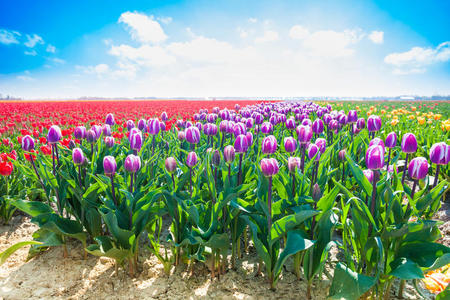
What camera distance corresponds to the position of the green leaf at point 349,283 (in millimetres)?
1621

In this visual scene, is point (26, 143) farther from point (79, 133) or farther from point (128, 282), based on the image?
point (128, 282)

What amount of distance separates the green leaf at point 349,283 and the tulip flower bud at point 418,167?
0.82 m

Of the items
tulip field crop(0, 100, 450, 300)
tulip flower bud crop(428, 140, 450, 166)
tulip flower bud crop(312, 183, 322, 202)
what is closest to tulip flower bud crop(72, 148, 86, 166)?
tulip field crop(0, 100, 450, 300)

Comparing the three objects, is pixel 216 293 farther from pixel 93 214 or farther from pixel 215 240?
pixel 93 214

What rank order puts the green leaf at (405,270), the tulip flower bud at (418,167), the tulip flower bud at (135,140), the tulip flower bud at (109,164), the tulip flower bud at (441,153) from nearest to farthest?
the green leaf at (405,270) < the tulip flower bud at (418,167) < the tulip flower bud at (441,153) < the tulip flower bud at (109,164) < the tulip flower bud at (135,140)

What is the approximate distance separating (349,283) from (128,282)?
1.79 meters

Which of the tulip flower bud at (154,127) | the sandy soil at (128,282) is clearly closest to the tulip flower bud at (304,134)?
the sandy soil at (128,282)

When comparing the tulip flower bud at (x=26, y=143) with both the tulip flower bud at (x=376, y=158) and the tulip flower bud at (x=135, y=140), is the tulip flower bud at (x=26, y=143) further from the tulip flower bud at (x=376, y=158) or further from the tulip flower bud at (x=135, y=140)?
the tulip flower bud at (x=376, y=158)

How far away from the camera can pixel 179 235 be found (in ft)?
7.81

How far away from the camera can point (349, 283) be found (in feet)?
5.57

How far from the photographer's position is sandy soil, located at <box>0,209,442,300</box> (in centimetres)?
220

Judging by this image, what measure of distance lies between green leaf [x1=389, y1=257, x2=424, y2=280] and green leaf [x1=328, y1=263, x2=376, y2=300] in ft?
0.51

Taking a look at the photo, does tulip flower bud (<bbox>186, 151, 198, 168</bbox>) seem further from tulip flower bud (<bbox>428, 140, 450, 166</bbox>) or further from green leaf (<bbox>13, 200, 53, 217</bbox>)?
tulip flower bud (<bbox>428, 140, 450, 166</bbox>)

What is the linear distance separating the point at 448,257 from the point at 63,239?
304 cm
